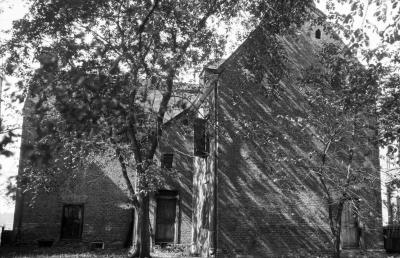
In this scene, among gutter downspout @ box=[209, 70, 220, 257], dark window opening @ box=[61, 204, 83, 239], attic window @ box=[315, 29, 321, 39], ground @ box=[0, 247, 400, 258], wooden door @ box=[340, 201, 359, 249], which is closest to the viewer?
gutter downspout @ box=[209, 70, 220, 257]

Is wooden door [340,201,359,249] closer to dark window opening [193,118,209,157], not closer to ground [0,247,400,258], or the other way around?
ground [0,247,400,258]

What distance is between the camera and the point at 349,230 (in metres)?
16.7

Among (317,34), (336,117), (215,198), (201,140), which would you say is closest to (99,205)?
(201,140)

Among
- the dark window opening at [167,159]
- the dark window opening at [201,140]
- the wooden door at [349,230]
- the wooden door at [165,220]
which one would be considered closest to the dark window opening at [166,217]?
the wooden door at [165,220]

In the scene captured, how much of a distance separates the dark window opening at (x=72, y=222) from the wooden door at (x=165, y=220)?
4.07m

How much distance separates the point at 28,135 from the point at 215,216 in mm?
10828

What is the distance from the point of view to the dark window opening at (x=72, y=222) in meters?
21.5

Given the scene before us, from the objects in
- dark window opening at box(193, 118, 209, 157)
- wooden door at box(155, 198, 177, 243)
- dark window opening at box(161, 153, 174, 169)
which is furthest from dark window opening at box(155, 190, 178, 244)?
dark window opening at box(193, 118, 209, 157)

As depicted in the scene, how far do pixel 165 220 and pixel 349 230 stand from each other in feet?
28.9

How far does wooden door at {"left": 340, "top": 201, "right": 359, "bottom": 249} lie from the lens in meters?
16.5

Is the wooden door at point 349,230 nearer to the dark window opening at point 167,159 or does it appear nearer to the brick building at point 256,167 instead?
the brick building at point 256,167

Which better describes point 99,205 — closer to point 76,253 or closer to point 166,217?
point 166,217

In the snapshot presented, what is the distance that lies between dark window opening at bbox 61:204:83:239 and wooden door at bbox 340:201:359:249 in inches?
501

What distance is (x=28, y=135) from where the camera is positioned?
818 inches
